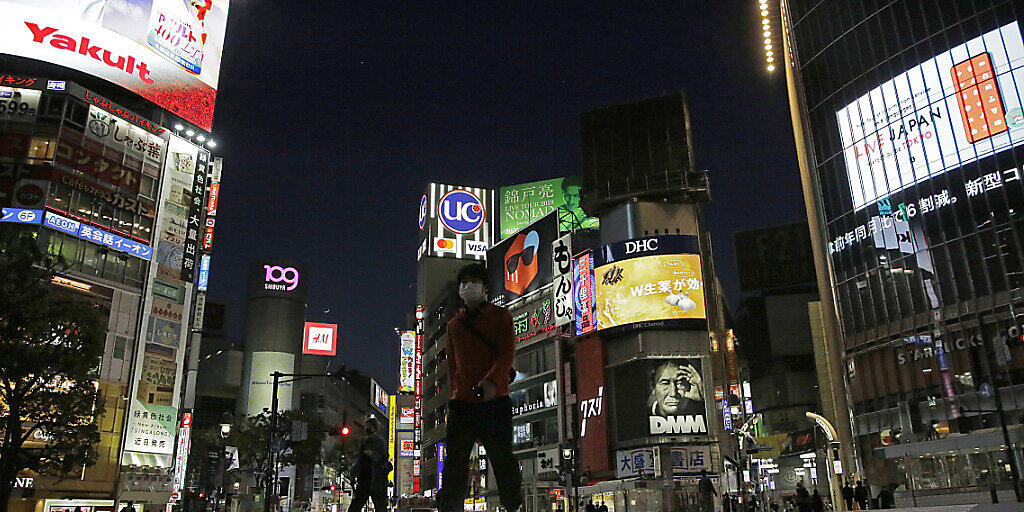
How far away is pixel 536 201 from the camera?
2891 inches

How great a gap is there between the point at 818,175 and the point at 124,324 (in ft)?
139

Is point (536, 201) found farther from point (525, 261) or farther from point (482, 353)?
point (482, 353)

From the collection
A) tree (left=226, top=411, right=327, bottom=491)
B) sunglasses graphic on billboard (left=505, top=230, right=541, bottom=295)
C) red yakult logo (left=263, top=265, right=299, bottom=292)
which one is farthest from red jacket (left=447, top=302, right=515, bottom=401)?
red yakult logo (left=263, top=265, right=299, bottom=292)

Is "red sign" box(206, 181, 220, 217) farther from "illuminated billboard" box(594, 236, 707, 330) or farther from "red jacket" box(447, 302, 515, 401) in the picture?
"red jacket" box(447, 302, 515, 401)

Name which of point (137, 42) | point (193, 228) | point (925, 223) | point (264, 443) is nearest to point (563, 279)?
point (264, 443)

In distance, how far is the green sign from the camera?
71.6m

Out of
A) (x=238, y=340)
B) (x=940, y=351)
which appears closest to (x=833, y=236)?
(x=940, y=351)

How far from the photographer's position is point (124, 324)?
44.5 metres

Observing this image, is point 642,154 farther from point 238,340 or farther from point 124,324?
point 238,340

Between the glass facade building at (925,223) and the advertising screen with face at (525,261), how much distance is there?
20.3 m

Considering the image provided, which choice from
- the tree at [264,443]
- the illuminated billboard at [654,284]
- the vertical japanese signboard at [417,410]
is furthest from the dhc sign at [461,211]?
the illuminated billboard at [654,284]

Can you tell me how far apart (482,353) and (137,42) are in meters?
51.5

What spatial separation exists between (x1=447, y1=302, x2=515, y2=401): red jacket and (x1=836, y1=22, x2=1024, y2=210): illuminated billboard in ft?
114

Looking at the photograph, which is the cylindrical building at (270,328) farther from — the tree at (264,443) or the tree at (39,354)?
the tree at (39,354)
